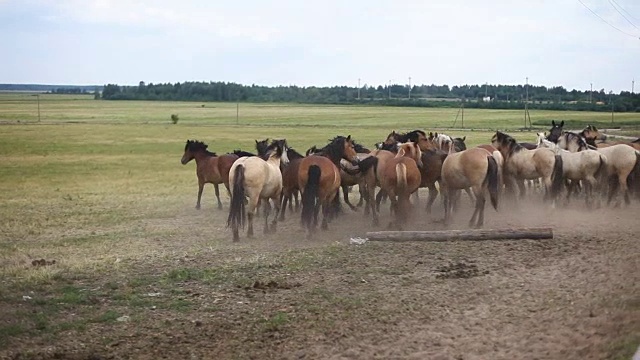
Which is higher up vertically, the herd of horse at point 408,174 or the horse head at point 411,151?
the horse head at point 411,151

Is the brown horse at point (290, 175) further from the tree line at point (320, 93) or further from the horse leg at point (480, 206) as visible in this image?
the tree line at point (320, 93)

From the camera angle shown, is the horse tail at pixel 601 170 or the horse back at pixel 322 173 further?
the horse tail at pixel 601 170

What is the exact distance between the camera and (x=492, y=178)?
14609 mm

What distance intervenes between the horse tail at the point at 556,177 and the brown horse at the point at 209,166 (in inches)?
294

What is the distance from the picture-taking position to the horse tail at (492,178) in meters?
14.5

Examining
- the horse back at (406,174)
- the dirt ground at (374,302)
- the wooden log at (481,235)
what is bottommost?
the dirt ground at (374,302)

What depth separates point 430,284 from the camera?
32.8ft

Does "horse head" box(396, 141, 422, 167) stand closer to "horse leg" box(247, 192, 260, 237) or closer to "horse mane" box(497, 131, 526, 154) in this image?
"horse mane" box(497, 131, 526, 154)

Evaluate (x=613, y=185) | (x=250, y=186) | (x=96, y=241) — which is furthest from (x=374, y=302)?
(x=613, y=185)

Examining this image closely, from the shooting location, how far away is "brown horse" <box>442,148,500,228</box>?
572 inches

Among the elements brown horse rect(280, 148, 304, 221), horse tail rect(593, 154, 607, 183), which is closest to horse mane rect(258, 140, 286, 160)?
brown horse rect(280, 148, 304, 221)

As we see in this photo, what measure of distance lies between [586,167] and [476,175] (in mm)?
3553

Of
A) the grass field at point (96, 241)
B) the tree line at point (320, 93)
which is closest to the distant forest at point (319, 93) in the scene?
the tree line at point (320, 93)

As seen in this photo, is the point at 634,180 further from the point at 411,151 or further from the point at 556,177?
the point at 411,151
